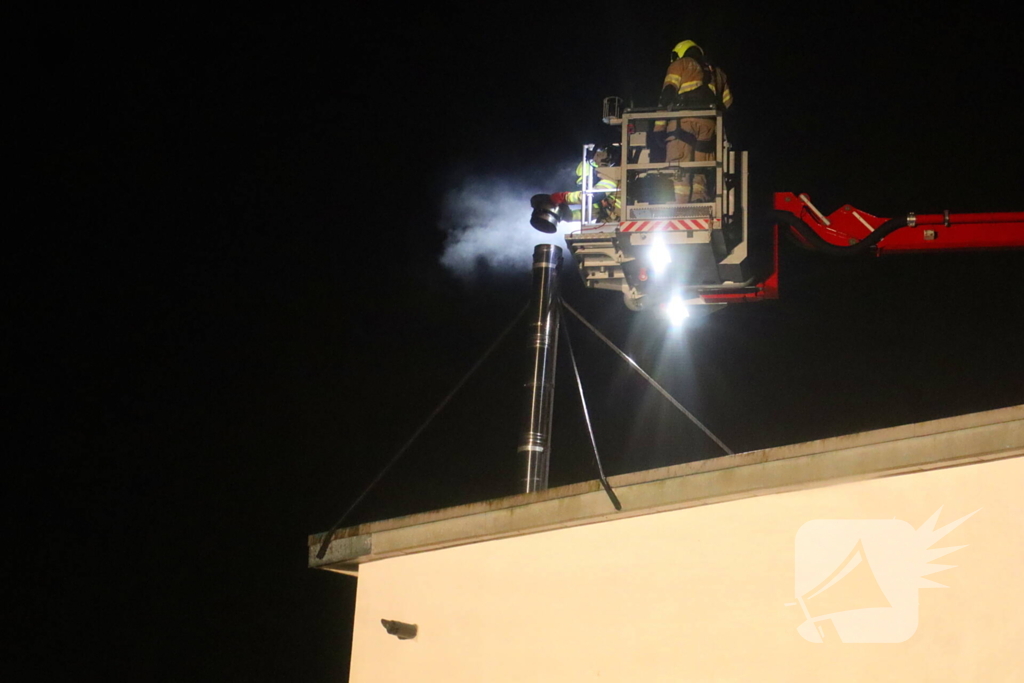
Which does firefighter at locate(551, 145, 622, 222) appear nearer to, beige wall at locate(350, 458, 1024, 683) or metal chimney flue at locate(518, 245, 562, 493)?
metal chimney flue at locate(518, 245, 562, 493)

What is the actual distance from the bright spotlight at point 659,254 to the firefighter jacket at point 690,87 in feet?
3.76

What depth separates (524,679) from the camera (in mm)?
5496

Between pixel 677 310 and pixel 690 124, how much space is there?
1.77m

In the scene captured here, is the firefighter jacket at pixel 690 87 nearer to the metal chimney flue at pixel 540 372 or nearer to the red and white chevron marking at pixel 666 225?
the red and white chevron marking at pixel 666 225

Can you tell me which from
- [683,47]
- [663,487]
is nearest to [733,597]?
[663,487]

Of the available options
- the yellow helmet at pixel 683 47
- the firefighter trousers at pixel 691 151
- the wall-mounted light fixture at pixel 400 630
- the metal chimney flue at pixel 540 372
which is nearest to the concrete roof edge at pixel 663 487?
the wall-mounted light fixture at pixel 400 630

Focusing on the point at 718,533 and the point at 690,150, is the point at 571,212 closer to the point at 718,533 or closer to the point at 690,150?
the point at 690,150

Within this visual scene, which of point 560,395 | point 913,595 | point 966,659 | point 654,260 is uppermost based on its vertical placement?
point 560,395

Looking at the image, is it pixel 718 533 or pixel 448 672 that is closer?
pixel 718 533

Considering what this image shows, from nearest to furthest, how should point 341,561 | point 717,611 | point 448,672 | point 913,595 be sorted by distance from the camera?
point 913,595
point 717,611
point 448,672
point 341,561

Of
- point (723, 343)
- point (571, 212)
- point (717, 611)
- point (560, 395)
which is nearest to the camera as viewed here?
→ point (717, 611)

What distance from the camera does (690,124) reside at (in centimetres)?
844

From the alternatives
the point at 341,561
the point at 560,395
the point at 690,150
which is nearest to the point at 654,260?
the point at 690,150

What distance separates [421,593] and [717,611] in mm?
2162
